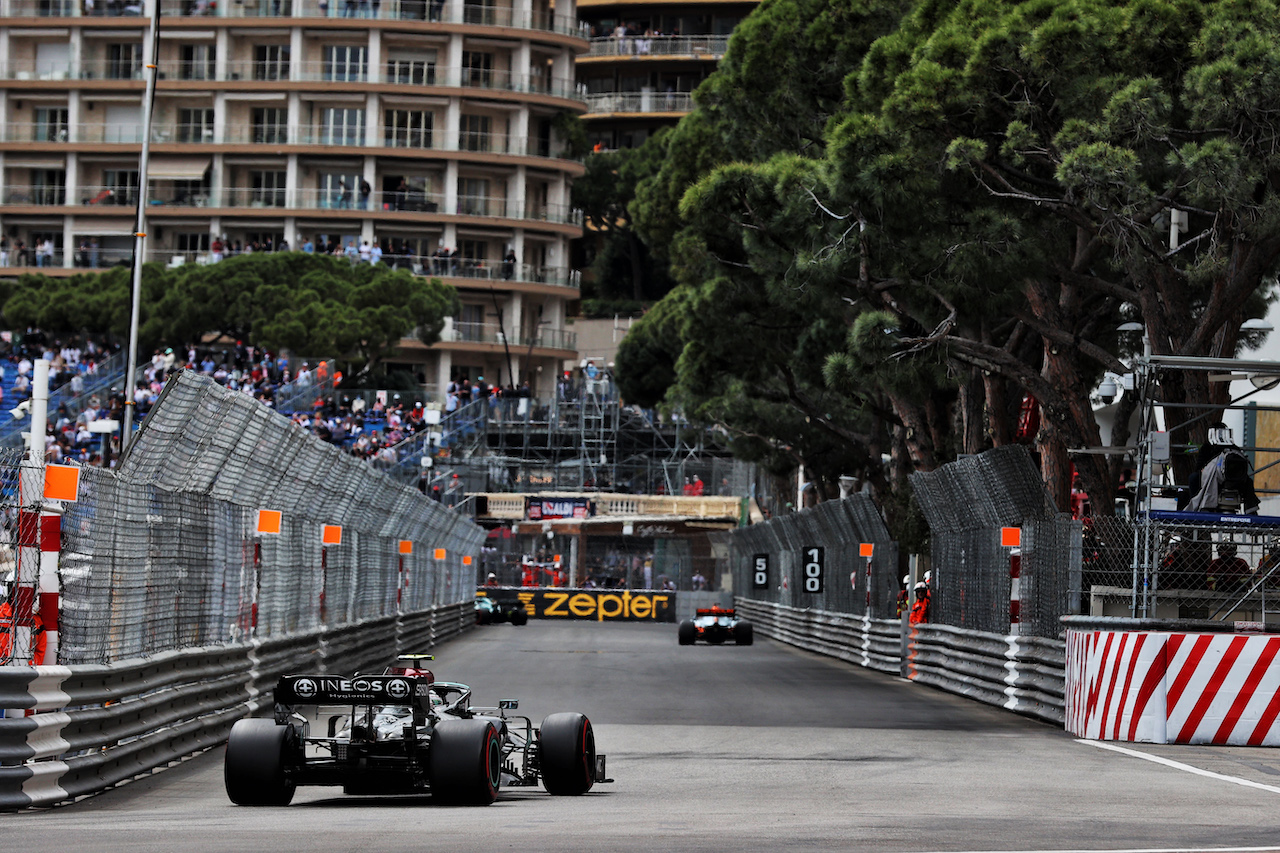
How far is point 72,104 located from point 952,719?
8228cm

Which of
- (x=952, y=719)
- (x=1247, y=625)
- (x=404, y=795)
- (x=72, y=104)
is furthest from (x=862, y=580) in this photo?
(x=72, y=104)

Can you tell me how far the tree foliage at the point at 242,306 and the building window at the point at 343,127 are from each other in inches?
716

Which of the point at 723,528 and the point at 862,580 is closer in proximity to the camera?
the point at 862,580

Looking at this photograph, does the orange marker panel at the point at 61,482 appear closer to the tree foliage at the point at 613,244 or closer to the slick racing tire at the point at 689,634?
the slick racing tire at the point at 689,634

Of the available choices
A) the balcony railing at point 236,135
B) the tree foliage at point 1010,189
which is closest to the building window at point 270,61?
the balcony railing at point 236,135

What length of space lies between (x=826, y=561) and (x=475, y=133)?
6137cm

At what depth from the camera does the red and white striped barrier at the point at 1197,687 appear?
15.1 metres

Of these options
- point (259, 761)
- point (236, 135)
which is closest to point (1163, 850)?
point (259, 761)

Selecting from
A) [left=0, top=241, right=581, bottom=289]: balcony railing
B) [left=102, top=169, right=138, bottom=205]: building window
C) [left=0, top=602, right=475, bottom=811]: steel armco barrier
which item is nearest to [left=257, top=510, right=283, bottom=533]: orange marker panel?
[left=0, top=602, right=475, bottom=811]: steel armco barrier

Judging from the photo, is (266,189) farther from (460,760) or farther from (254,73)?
(460,760)

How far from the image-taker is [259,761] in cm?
1002

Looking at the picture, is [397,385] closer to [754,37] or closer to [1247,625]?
[754,37]

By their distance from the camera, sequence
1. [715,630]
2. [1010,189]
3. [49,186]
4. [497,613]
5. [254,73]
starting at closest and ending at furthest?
1. [1010,189]
2. [715,630]
3. [497,613]
4. [254,73]
5. [49,186]

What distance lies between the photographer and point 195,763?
13156 millimetres
